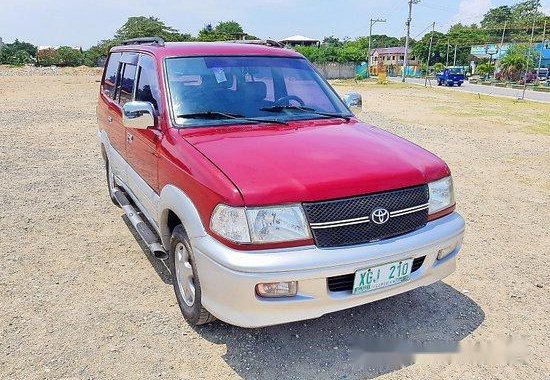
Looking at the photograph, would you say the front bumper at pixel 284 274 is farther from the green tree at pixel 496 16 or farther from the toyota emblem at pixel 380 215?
the green tree at pixel 496 16

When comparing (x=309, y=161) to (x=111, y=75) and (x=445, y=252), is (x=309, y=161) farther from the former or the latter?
(x=111, y=75)

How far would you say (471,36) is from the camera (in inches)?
3108

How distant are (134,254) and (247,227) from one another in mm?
2207

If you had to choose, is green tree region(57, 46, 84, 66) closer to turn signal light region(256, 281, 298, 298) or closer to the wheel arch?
the wheel arch

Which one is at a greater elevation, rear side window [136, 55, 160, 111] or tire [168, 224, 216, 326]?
rear side window [136, 55, 160, 111]

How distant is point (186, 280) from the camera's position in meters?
2.97

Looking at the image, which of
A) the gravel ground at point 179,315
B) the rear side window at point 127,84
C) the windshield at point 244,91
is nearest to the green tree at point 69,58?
the gravel ground at point 179,315

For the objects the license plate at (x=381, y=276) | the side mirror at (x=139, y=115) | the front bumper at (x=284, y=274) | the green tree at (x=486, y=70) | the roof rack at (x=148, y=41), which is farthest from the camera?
the green tree at (x=486, y=70)

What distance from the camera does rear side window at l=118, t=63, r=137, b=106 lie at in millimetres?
4160

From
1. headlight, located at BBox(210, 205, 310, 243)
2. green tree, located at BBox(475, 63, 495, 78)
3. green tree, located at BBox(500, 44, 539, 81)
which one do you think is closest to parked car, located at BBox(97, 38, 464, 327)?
headlight, located at BBox(210, 205, 310, 243)

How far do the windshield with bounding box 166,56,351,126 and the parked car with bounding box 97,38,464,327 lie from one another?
0.01 meters

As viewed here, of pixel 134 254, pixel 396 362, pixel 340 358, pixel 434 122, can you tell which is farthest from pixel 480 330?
pixel 434 122

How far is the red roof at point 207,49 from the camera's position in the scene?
3.65 m

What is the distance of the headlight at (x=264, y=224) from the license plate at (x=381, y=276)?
411 millimetres
